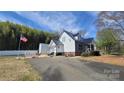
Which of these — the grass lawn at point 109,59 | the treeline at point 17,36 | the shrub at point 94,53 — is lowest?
the grass lawn at point 109,59

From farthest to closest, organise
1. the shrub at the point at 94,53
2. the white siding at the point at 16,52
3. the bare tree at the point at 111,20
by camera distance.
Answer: the shrub at the point at 94,53 → the white siding at the point at 16,52 → the bare tree at the point at 111,20

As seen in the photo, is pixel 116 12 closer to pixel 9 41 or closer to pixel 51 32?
pixel 51 32

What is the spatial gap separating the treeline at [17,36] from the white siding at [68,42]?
18cm

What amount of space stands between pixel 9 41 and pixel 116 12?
1.66m

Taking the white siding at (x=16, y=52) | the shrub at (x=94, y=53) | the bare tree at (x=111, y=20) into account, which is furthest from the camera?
the shrub at (x=94, y=53)

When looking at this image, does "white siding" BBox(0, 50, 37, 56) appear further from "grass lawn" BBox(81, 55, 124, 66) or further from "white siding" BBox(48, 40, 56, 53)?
"grass lawn" BBox(81, 55, 124, 66)

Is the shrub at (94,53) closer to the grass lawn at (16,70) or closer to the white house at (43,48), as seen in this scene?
the white house at (43,48)

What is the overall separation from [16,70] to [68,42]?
0.92 m

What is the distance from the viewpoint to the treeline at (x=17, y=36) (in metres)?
5.59

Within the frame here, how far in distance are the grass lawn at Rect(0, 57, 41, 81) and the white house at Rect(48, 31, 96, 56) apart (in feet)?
1.43

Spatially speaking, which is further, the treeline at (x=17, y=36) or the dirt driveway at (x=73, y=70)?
the treeline at (x=17, y=36)

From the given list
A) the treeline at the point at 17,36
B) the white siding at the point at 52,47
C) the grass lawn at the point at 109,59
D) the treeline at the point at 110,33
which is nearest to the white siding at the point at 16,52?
the treeline at the point at 17,36

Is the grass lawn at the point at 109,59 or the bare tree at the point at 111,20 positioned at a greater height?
the bare tree at the point at 111,20
